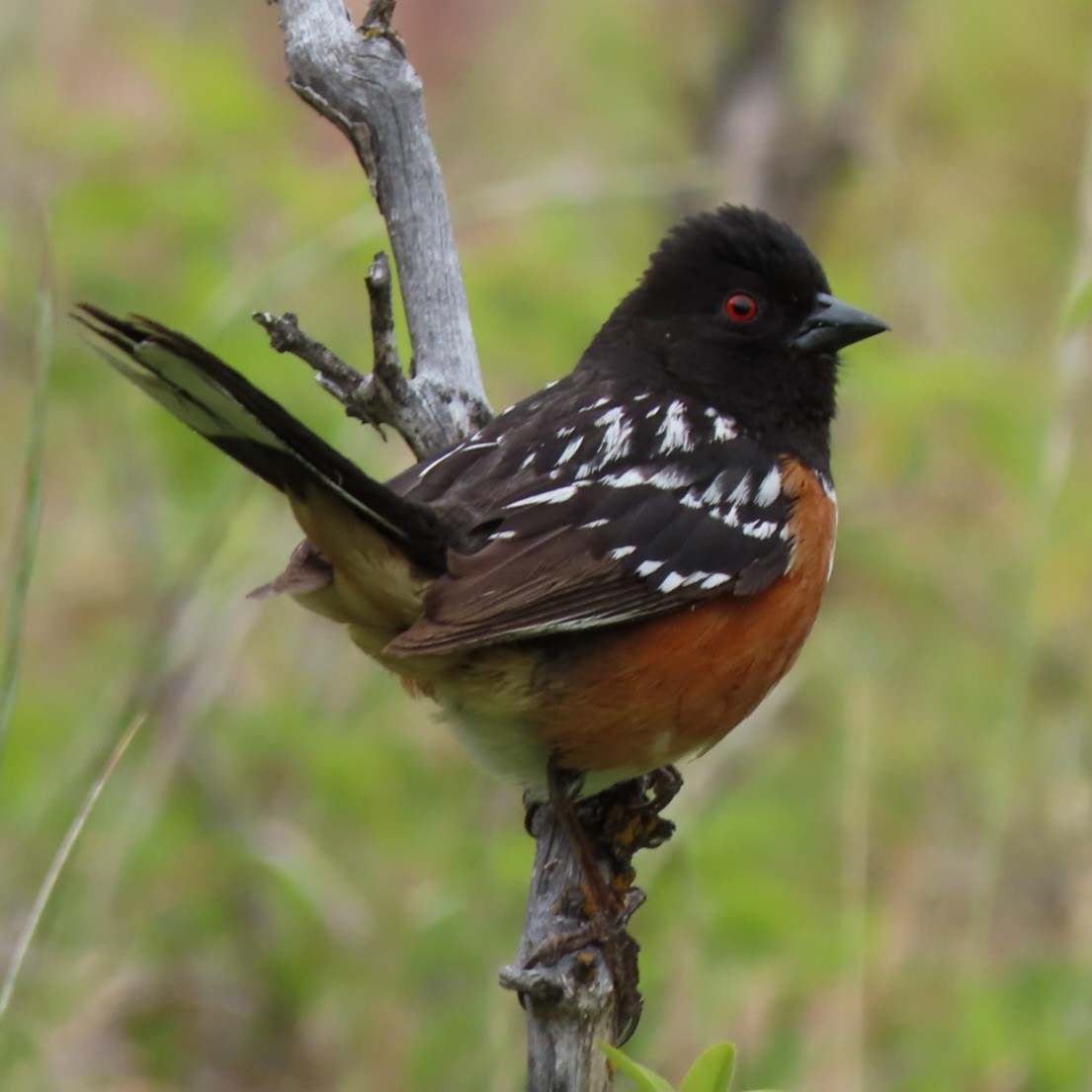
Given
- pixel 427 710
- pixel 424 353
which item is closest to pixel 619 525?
pixel 424 353

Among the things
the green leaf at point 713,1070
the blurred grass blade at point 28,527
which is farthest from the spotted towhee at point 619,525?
the green leaf at point 713,1070

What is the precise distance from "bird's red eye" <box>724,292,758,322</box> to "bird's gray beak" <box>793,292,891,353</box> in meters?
0.08

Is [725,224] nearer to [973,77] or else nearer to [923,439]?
[923,439]

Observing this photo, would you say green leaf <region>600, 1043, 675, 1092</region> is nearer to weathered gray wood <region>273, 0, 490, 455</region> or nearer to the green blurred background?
the green blurred background

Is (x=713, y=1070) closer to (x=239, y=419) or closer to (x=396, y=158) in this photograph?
(x=239, y=419)

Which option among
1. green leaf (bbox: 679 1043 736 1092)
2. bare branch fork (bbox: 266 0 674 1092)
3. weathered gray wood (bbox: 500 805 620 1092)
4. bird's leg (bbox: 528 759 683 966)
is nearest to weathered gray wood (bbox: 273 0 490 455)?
bare branch fork (bbox: 266 0 674 1092)

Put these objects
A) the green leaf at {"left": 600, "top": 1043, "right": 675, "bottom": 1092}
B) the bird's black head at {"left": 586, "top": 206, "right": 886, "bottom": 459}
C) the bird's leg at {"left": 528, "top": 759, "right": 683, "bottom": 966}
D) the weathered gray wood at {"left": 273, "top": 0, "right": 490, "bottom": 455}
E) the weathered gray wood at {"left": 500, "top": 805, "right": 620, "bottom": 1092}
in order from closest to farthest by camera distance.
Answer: the green leaf at {"left": 600, "top": 1043, "right": 675, "bottom": 1092}, the weathered gray wood at {"left": 500, "top": 805, "right": 620, "bottom": 1092}, the bird's leg at {"left": 528, "top": 759, "right": 683, "bottom": 966}, the weathered gray wood at {"left": 273, "top": 0, "right": 490, "bottom": 455}, the bird's black head at {"left": 586, "top": 206, "right": 886, "bottom": 459}

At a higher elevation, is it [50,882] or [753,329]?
[753,329]

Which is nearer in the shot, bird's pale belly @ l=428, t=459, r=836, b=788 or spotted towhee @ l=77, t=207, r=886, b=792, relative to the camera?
spotted towhee @ l=77, t=207, r=886, b=792

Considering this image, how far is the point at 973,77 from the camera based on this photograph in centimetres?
511

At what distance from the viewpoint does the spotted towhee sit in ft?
6.81

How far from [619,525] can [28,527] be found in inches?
34.1

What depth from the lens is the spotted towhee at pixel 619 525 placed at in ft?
6.81

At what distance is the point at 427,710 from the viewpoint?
101 inches
